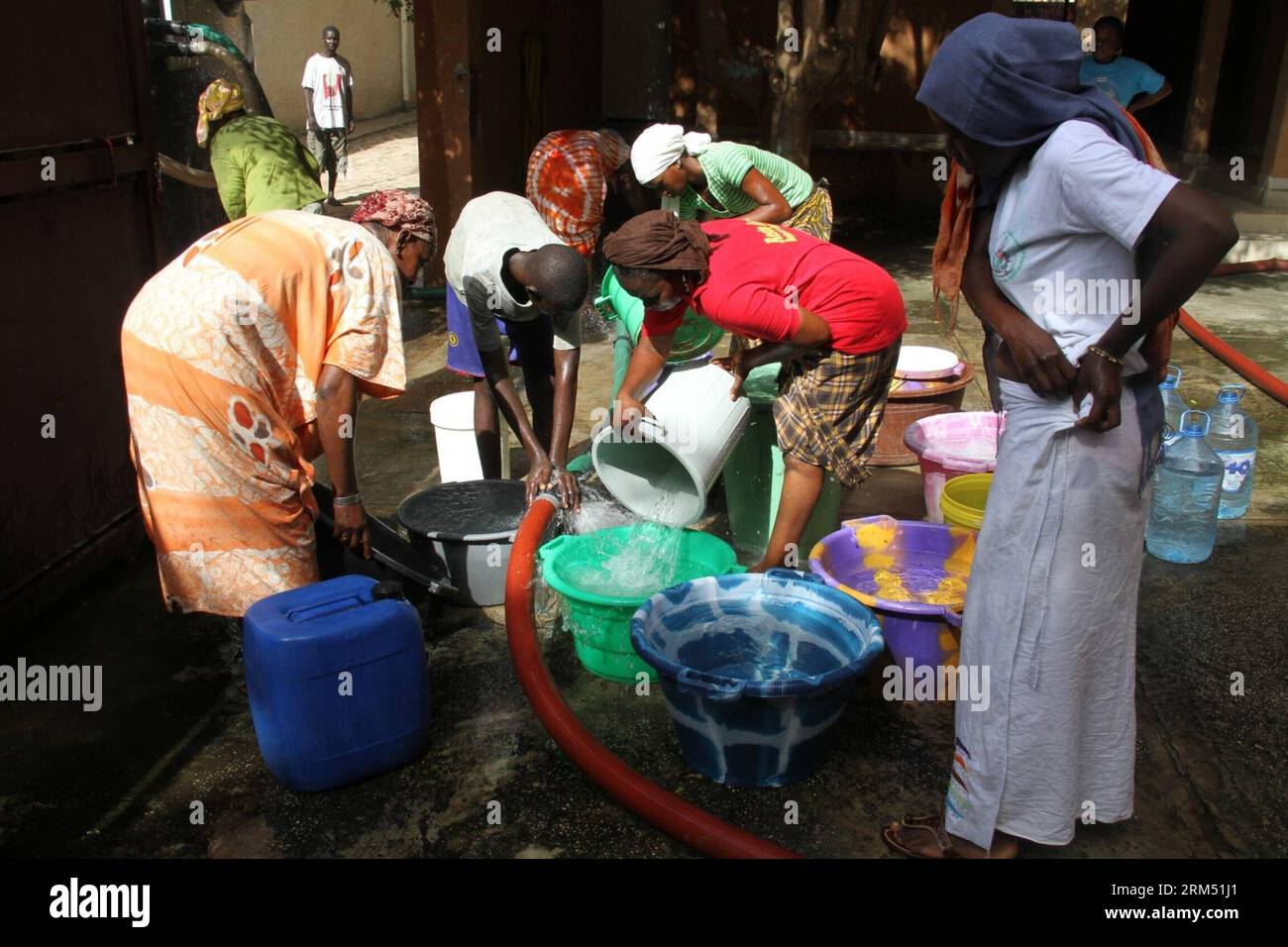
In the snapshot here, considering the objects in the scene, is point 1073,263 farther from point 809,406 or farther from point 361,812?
point 361,812

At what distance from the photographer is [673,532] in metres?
3.92

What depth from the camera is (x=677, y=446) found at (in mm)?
3838

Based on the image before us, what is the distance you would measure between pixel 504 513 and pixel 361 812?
1.43 metres

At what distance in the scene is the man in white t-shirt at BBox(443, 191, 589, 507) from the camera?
3828 millimetres

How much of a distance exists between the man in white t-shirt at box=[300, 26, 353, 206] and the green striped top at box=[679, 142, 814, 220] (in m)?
8.56

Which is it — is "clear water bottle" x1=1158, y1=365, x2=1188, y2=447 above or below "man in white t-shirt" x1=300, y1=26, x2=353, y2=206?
below

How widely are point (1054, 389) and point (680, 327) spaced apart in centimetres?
245

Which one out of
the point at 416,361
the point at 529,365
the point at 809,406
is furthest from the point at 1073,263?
the point at 416,361

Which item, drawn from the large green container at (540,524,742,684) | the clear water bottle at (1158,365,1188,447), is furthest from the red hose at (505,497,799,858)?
the clear water bottle at (1158,365,1188,447)

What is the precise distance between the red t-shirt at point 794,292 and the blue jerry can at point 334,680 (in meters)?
1.43

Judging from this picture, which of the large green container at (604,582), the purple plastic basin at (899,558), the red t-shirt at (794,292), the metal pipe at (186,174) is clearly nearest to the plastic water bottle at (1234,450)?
the purple plastic basin at (899,558)

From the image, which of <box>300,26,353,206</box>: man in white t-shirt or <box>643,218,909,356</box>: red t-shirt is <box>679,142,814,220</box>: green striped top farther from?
<box>300,26,353,206</box>: man in white t-shirt

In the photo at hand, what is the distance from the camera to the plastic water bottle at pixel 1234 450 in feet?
15.7
